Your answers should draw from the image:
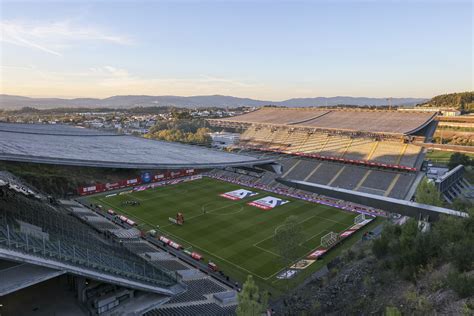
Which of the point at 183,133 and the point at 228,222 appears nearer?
the point at 228,222

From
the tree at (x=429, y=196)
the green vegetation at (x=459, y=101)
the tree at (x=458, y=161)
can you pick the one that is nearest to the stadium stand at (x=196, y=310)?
the tree at (x=429, y=196)

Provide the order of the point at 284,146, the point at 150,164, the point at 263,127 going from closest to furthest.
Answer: the point at 150,164, the point at 284,146, the point at 263,127

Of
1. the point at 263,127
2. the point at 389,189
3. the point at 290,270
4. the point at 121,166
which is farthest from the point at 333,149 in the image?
the point at 121,166

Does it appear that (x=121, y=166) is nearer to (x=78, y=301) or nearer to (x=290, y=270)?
(x=78, y=301)

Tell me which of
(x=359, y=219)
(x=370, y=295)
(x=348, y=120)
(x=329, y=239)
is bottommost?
(x=329, y=239)

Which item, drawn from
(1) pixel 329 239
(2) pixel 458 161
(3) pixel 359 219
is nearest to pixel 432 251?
(1) pixel 329 239

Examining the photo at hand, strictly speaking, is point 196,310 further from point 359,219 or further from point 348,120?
point 348,120
